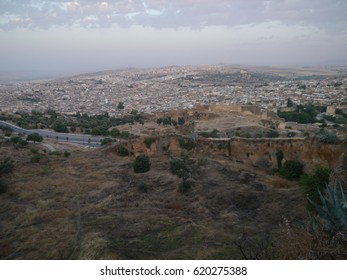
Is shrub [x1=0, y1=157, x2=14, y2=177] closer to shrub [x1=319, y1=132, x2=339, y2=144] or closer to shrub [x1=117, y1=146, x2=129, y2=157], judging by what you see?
shrub [x1=117, y1=146, x2=129, y2=157]

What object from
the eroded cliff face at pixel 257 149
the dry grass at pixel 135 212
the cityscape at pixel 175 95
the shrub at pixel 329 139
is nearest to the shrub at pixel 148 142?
the eroded cliff face at pixel 257 149

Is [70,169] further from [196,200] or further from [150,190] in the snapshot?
[196,200]

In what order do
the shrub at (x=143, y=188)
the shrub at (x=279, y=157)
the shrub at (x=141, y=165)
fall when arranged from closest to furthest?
1. the shrub at (x=143, y=188)
2. the shrub at (x=141, y=165)
3. the shrub at (x=279, y=157)

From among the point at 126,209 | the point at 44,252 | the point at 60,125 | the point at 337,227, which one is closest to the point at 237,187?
the point at 126,209

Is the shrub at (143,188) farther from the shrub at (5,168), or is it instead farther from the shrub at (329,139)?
the shrub at (329,139)

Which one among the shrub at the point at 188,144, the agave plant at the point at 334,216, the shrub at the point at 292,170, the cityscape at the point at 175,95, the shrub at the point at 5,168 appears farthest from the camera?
the cityscape at the point at 175,95

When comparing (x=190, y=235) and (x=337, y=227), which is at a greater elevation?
(x=337, y=227)

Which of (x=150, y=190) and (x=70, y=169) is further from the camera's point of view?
(x=70, y=169)

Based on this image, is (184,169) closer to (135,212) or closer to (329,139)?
(135,212)
